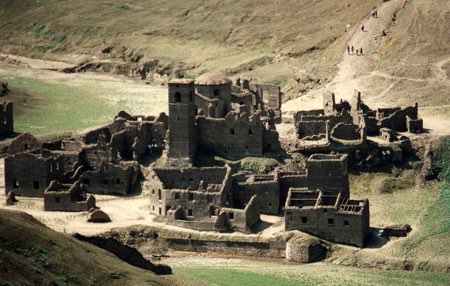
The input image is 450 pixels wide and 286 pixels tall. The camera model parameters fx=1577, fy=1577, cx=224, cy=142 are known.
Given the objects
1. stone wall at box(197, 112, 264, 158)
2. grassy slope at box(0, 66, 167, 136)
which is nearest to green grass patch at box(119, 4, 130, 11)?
grassy slope at box(0, 66, 167, 136)

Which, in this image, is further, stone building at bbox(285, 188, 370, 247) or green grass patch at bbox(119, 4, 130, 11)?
green grass patch at bbox(119, 4, 130, 11)

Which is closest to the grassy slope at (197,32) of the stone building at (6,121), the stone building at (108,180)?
the stone building at (6,121)

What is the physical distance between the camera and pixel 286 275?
7650 cm

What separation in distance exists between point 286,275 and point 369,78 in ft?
118

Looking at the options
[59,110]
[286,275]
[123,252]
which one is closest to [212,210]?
[286,275]

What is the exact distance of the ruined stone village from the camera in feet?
270

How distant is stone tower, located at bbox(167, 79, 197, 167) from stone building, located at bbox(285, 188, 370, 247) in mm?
10335

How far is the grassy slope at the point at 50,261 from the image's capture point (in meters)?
61.8

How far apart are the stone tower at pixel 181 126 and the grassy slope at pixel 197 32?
2740cm

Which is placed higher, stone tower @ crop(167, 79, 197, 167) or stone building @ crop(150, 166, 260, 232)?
stone tower @ crop(167, 79, 197, 167)

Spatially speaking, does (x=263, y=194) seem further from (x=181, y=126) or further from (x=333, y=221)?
(x=181, y=126)

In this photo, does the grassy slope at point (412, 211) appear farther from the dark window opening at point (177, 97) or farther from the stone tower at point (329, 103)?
the dark window opening at point (177, 97)

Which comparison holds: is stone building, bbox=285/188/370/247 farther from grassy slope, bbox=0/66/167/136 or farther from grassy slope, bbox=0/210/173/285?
grassy slope, bbox=0/66/167/136

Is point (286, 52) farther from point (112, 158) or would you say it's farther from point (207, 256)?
point (207, 256)
